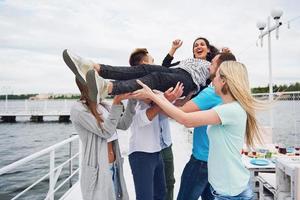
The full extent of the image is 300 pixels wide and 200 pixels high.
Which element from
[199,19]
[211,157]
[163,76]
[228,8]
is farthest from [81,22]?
[211,157]

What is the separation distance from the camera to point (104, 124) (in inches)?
62.8

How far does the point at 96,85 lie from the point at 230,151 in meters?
0.68

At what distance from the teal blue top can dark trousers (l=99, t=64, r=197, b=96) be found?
393 millimetres

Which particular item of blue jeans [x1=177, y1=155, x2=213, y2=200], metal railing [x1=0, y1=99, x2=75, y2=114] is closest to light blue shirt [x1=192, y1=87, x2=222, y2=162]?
blue jeans [x1=177, y1=155, x2=213, y2=200]

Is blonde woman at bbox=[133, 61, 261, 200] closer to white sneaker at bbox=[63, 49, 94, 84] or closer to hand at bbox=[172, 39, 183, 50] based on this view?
white sneaker at bbox=[63, 49, 94, 84]

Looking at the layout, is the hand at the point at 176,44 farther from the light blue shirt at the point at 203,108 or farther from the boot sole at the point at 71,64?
the boot sole at the point at 71,64

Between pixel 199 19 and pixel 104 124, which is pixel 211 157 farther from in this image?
pixel 199 19

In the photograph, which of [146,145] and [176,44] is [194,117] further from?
[176,44]

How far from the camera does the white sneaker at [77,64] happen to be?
1.36m

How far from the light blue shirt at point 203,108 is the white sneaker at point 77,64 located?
23.8 inches

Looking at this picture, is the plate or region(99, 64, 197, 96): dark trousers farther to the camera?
the plate

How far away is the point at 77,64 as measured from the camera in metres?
1.38

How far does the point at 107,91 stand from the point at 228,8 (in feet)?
16.0

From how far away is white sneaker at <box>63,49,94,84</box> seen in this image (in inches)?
53.4
